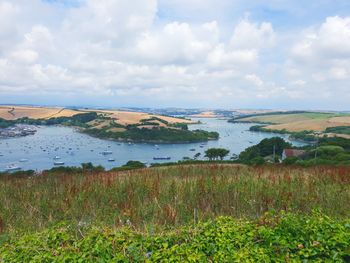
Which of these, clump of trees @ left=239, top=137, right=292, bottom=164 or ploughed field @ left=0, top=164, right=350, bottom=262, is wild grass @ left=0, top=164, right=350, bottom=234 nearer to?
ploughed field @ left=0, top=164, right=350, bottom=262

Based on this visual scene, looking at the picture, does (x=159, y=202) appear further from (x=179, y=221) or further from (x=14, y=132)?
(x=14, y=132)

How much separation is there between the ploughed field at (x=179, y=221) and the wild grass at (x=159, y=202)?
2cm

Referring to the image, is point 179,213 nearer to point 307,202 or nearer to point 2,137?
point 307,202

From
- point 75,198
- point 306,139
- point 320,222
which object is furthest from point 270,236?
point 306,139

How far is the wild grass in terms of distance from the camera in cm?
505

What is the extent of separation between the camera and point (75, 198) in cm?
627

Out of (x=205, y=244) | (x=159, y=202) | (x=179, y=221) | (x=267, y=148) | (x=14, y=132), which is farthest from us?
(x=14, y=132)

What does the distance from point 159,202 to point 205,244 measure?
235 cm

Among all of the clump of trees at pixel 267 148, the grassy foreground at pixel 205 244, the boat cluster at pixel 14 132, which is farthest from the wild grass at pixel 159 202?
the boat cluster at pixel 14 132

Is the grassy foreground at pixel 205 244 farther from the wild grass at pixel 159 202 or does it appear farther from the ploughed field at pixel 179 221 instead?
the wild grass at pixel 159 202

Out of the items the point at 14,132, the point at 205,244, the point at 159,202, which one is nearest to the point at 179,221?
the point at 159,202

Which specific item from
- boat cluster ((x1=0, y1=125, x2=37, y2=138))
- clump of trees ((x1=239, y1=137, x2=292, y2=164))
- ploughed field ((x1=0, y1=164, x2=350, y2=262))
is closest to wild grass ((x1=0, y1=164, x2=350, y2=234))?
ploughed field ((x1=0, y1=164, x2=350, y2=262))

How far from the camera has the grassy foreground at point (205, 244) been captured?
3.46 metres

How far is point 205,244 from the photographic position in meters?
3.73
